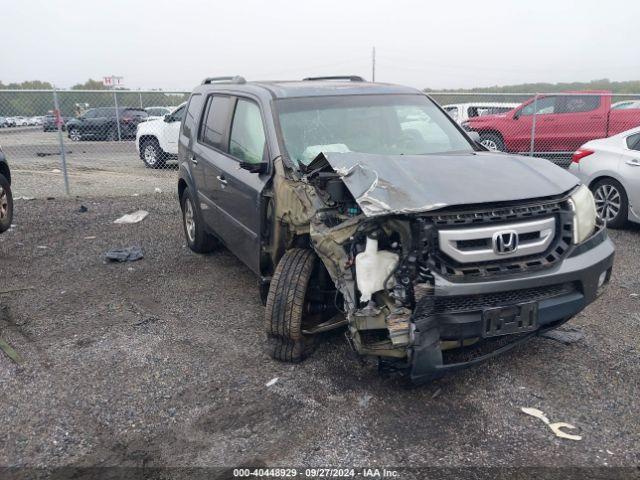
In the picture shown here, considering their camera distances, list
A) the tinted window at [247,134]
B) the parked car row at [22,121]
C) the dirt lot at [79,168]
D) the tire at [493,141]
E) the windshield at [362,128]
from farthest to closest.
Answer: the parked car row at [22,121] → the tire at [493,141] → the dirt lot at [79,168] → the tinted window at [247,134] → the windshield at [362,128]

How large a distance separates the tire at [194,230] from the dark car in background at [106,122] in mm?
12515

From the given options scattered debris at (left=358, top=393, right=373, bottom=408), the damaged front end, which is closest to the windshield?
the damaged front end

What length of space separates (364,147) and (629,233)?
4.78 meters

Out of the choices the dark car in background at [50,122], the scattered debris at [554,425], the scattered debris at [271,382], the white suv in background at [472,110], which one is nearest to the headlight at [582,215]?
the scattered debris at [554,425]

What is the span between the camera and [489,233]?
309 centimetres

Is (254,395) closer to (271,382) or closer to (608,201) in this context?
(271,382)

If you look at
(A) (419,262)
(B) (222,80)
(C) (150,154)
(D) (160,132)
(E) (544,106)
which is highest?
(B) (222,80)

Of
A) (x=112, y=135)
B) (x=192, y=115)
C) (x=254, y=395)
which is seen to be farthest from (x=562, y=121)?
(x=112, y=135)

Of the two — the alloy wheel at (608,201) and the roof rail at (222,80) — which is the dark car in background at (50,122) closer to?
the roof rail at (222,80)

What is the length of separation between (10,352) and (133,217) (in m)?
4.66

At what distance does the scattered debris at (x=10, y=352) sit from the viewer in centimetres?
395

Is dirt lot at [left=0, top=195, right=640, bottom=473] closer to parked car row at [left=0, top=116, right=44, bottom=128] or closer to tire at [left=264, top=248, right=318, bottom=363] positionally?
tire at [left=264, top=248, right=318, bottom=363]

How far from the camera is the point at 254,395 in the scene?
346 centimetres

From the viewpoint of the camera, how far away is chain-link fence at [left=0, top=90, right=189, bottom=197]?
1075cm
